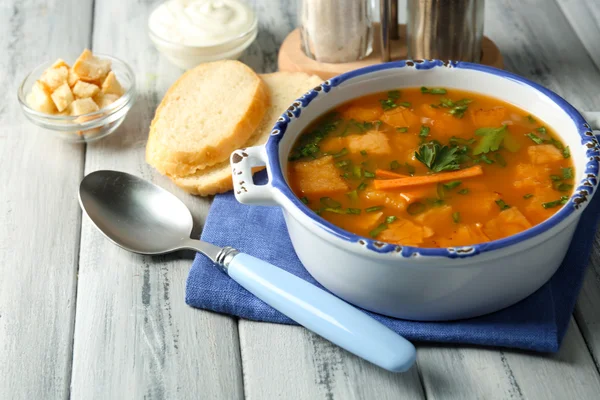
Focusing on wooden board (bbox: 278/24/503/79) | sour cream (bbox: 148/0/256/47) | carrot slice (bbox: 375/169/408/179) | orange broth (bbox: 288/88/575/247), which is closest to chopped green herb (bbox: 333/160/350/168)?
orange broth (bbox: 288/88/575/247)

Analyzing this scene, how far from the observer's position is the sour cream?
3.48m

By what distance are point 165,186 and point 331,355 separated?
3.45 ft

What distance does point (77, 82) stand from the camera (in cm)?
310

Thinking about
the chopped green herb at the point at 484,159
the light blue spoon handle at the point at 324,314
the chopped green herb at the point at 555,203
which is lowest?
the light blue spoon handle at the point at 324,314

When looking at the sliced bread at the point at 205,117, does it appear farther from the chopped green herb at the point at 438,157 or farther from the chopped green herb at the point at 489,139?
the chopped green herb at the point at 489,139

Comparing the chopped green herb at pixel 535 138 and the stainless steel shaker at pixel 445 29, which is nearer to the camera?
the chopped green herb at pixel 535 138

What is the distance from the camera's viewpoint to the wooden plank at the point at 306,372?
215cm

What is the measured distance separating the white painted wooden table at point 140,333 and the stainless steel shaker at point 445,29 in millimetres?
469

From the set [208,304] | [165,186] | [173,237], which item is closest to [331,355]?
[208,304]

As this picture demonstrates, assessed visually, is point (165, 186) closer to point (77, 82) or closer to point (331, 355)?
point (77, 82)

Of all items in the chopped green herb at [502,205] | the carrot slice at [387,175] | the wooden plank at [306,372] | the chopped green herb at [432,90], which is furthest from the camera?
the chopped green herb at [432,90]

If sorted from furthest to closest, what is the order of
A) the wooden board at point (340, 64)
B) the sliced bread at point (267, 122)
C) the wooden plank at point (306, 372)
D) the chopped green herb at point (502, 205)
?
the wooden board at point (340, 64) < the sliced bread at point (267, 122) < the chopped green herb at point (502, 205) < the wooden plank at point (306, 372)

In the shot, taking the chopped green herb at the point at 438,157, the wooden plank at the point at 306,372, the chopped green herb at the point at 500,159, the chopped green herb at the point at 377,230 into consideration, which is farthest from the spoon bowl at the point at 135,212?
the chopped green herb at the point at 500,159

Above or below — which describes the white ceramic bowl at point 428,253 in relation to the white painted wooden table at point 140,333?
above
